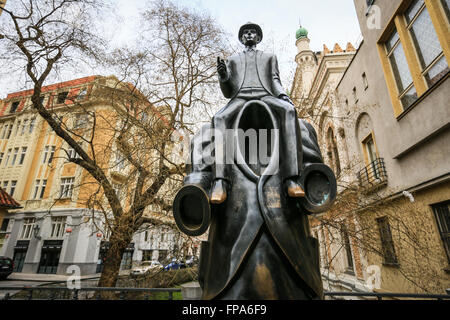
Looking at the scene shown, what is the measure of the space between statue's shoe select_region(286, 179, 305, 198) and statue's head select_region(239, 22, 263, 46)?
2068 millimetres

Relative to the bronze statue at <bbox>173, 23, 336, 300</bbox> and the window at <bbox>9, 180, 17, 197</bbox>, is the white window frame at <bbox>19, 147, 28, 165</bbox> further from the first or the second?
the bronze statue at <bbox>173, 23, 336, 300</bbox>

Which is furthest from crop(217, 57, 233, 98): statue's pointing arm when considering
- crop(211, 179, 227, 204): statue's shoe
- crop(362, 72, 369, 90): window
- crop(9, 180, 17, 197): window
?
crop(9, 180, 17, 197): window

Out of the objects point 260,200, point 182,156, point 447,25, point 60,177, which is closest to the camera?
point 260,200

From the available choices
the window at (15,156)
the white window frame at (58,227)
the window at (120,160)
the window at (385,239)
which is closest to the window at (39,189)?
the white window frame at (58,227)

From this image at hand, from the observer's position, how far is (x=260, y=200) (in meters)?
2.12

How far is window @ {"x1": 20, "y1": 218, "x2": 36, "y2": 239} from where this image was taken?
931 inches

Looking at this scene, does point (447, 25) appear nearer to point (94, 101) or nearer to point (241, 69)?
point (241, 69)

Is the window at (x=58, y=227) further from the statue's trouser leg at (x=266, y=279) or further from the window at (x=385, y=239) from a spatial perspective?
the statue's trouser leg at (x=266, y=279)

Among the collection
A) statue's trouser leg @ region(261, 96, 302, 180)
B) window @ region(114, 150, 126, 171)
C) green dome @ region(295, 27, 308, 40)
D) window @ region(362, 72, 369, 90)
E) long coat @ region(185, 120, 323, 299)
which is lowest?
long coat @ region(185, 120, 323, 299)

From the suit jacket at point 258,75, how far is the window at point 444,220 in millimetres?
7144

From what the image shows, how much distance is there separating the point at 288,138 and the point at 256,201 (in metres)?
0.72

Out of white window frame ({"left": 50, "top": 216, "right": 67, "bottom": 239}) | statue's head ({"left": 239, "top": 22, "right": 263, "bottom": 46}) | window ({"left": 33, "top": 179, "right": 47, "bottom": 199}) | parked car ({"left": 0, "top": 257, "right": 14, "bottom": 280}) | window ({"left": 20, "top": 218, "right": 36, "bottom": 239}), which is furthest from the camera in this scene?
window ({"left": 33, "top": 179, "right": 47, "bottom": 199})
